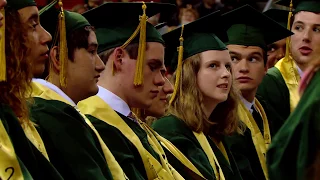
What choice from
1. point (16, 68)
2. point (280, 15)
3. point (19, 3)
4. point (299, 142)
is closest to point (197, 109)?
point (19, 3)

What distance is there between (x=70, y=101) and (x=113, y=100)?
0.48 m

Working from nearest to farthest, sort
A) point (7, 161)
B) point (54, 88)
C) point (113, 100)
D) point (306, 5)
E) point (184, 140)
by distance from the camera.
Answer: point (7, 161)
point (54, 88)
point (113, 100)
point (184, 140)
point (306, 5)

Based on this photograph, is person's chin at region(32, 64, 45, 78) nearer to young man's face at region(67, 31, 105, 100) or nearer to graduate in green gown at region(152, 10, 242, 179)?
young man's face at region(67, 31, 105, 100)

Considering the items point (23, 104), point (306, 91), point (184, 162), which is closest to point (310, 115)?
point (306, 91)

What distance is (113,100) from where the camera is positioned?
13.8 feet

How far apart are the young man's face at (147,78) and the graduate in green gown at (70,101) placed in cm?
34

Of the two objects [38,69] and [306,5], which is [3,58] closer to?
[38,69]

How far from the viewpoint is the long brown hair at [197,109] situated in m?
4.90

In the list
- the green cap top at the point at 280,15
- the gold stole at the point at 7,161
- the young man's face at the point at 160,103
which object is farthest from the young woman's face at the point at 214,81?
the gold stole at the point at 7,161

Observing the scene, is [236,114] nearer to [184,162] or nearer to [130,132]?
[184,162]

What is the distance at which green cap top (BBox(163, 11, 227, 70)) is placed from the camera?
506 centimetres

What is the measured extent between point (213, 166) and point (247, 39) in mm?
1181

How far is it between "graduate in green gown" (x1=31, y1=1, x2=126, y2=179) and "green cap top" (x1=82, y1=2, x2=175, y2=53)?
31cm

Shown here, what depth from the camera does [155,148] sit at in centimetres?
432
